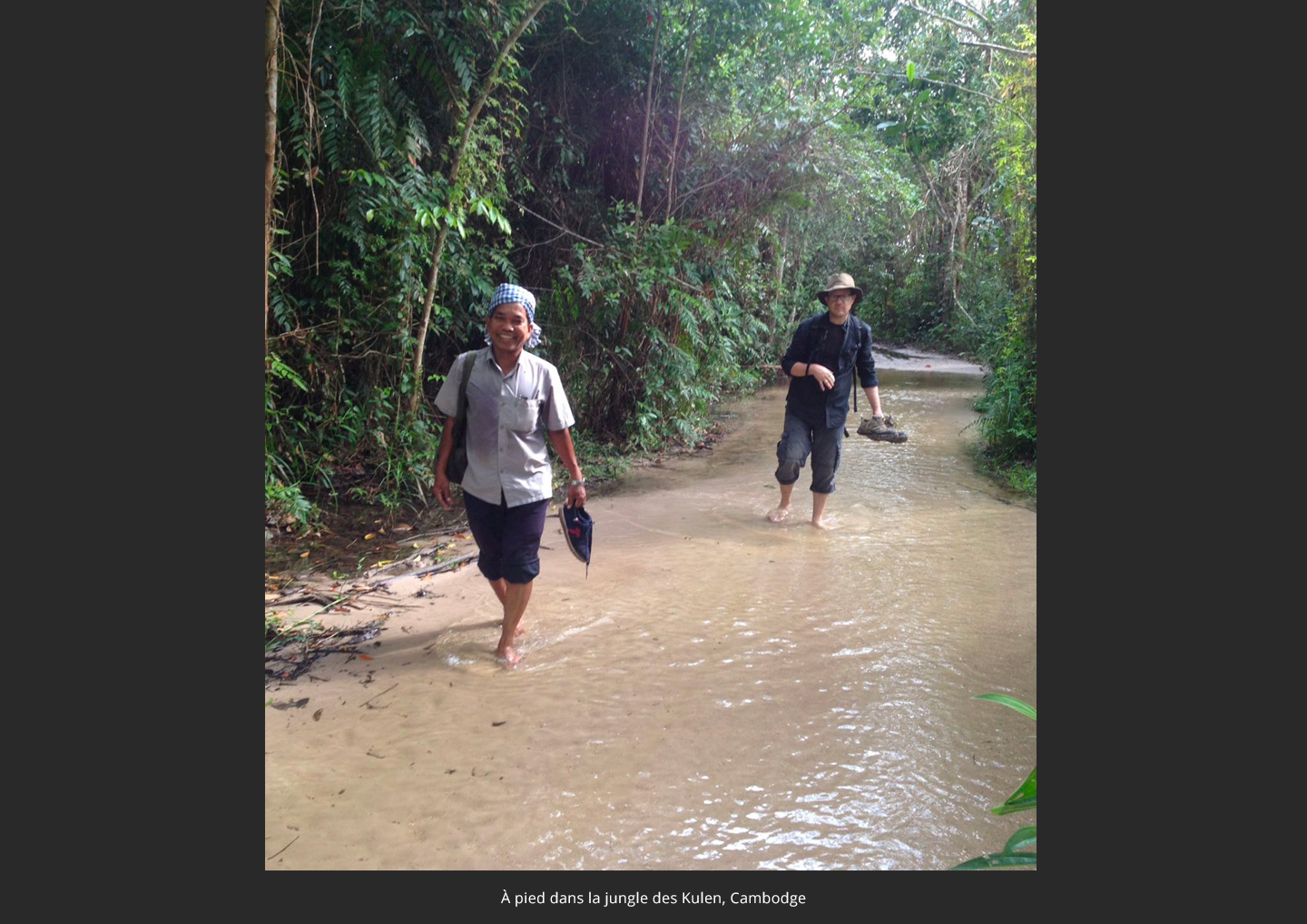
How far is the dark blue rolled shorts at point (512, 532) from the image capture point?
147 inches

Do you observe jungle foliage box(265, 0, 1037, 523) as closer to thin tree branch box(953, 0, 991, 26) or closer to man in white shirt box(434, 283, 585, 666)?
thin tree branch box(953, 0, 991, 26)

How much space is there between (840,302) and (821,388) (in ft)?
1.98

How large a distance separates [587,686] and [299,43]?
4.36 metres

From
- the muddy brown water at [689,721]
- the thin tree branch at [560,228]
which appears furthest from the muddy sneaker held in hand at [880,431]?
the thin tree branch at [560,228]

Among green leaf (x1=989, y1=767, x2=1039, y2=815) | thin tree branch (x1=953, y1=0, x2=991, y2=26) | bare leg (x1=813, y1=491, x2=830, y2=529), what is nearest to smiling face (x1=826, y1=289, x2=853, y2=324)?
bare leg (x1=813, y1=491, x2=830, y2=529)

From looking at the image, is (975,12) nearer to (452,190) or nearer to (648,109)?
(648,109)

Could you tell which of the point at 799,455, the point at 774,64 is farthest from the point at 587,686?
the point at 774,64

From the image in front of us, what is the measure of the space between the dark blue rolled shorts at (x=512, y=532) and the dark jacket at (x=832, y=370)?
2.79m

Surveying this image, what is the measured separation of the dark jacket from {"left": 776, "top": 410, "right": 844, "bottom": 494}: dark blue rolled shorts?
0.06 m

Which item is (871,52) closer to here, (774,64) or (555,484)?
(774,64)

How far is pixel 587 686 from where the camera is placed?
11.7 ft

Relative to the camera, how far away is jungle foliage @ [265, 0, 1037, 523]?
18.5 feet

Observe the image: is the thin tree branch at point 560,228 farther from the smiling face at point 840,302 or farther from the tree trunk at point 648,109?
the smiling face at point 840,302

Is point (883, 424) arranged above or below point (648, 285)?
below
